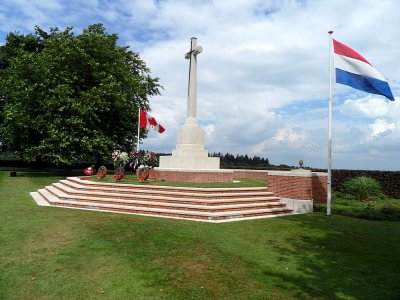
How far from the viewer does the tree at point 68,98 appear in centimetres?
2845

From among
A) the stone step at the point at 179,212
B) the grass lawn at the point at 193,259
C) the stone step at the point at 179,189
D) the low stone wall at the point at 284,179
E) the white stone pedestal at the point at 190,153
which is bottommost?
the grass lawn at the point at 193,259

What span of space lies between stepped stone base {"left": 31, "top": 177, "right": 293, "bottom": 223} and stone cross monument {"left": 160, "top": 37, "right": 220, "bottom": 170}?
5.50 m

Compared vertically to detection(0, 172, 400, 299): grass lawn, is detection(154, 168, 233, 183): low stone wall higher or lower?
higher

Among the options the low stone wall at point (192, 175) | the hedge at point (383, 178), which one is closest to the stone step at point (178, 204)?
the low stone wall at point (192, 175)

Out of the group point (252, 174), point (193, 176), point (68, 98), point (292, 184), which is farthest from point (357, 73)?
point (68, 98)

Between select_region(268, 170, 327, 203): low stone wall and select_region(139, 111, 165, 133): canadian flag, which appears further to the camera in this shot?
select_region(139, 111, 165, 133): canadian flag

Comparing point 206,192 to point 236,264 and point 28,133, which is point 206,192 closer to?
point 236,264

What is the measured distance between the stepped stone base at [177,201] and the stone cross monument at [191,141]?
5.50 m

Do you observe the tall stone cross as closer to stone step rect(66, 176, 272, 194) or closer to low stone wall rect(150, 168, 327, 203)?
low stone wall rect(150, 168, 327, 203)

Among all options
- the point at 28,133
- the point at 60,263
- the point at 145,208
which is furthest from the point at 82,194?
the point at 28,133

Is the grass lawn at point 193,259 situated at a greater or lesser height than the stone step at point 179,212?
lesser

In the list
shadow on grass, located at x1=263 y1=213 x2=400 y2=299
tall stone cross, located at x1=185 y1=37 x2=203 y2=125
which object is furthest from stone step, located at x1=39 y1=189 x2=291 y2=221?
tall stone cross, located at x1=185 y1=37 x2=203 y2=125

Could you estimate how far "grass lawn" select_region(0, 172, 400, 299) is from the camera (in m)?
6.20

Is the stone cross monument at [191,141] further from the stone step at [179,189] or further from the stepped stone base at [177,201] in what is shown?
the stepped stone base at [177,201]
